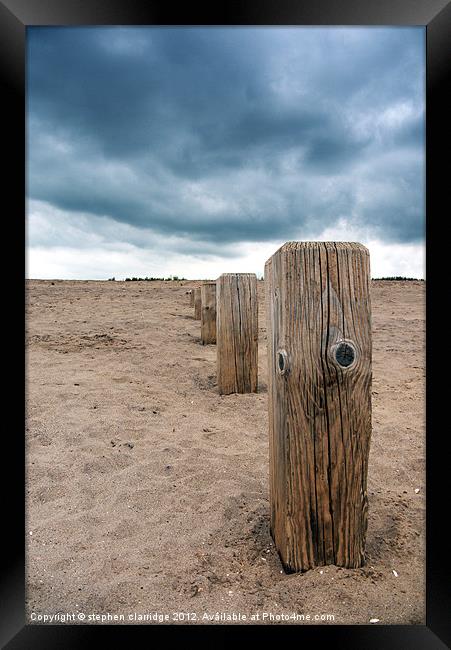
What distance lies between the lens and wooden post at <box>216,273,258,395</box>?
456 centimetres

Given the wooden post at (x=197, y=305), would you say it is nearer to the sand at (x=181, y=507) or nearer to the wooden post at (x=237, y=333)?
the sand at (x=181, y=507)

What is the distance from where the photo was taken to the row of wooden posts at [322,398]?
1626mm

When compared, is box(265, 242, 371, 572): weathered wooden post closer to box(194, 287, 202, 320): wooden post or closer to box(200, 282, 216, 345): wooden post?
box(200, 282, 216, 345): wooden post

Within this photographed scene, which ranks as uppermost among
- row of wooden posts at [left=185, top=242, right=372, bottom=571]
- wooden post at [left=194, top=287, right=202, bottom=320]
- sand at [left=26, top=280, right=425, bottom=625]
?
wooden post at [left=194, top=287, right=202, bottom=320]

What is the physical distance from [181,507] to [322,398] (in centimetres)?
134

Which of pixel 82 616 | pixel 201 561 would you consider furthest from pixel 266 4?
pixel 82 616

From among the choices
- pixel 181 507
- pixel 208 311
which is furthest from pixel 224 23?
pixel 208 311

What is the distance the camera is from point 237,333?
4.64m

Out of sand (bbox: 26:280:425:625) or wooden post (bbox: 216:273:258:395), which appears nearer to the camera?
sand (bbox: 26:280:425:625)

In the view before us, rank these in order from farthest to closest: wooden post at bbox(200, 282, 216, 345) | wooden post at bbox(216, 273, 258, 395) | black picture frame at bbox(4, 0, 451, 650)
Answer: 1. wooden post at bbox(200, 282, 216, 345)
2. wooden post at bbox(216, 273, 258, 395)
3. black picture frame at bbox(4, 0, 451, 650)

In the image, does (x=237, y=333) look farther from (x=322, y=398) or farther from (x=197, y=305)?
(x=197, y=305)

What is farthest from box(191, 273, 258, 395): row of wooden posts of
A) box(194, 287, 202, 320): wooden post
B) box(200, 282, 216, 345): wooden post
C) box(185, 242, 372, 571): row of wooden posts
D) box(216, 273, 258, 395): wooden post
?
box(194, 287, 202, 320): wooden post

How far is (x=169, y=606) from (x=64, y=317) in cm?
885

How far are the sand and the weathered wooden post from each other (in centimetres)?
19
